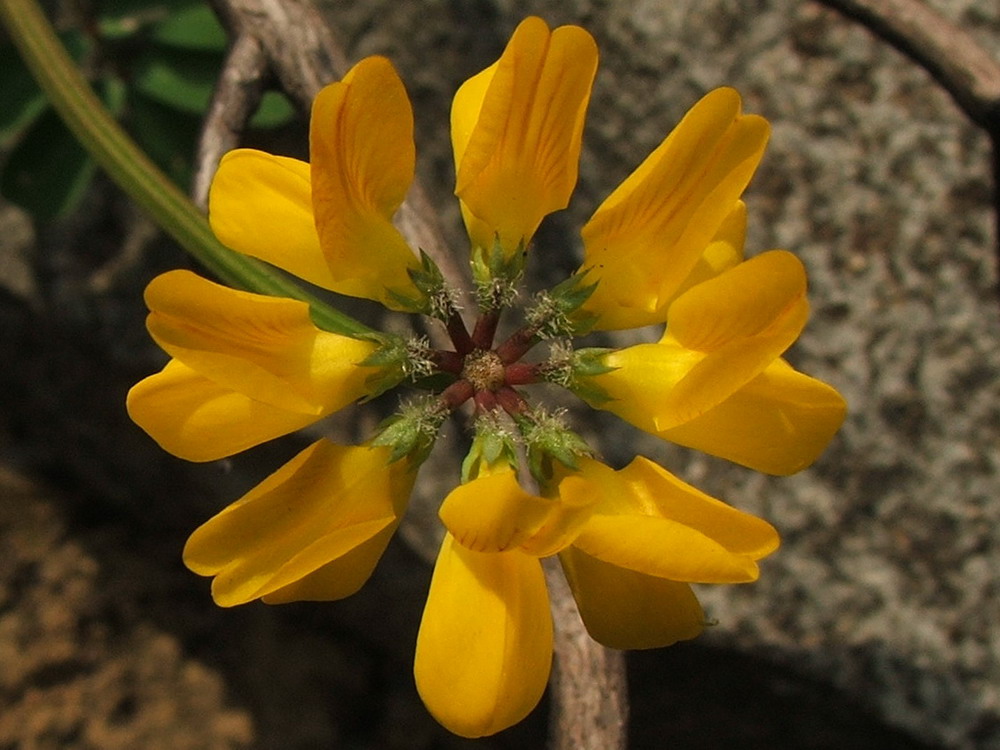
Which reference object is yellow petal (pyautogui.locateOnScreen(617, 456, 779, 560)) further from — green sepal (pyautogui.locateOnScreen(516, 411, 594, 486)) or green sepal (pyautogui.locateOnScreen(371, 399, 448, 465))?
green sepal (pyautogui.locateOnScreen(371, 399, 448, 465))

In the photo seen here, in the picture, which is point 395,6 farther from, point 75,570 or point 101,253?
point 75,570

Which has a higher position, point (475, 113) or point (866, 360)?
point (475, 113)

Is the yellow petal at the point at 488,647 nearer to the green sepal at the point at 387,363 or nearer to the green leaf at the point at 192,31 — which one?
the green sepal at the point at 387,363

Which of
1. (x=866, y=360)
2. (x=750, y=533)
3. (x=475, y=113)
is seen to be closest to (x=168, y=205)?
(x=475, y=113)

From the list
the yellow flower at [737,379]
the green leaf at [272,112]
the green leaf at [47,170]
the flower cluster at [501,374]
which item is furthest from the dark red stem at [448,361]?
the green leaf at [47,170]

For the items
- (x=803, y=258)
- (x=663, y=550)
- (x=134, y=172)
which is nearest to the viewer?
(x=663, y=550)

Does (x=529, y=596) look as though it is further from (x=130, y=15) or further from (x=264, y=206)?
(x=130, y=15)

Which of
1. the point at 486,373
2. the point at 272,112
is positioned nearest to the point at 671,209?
the point at 486,373
